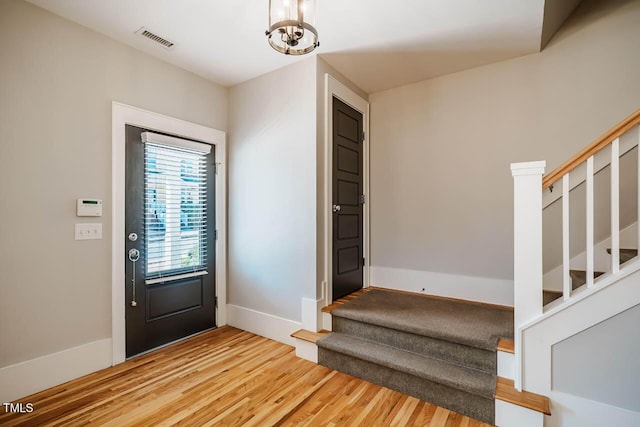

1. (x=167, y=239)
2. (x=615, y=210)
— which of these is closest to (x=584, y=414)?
(x=615, y=210)

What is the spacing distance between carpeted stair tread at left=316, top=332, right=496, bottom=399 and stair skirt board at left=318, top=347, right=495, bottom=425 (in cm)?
5

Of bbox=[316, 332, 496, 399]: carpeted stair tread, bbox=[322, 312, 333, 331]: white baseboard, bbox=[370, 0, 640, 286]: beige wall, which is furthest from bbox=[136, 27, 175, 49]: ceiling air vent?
bbox=[316, 332, 496, 399]: carpeted stair tread

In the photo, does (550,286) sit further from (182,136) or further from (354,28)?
(182,136)

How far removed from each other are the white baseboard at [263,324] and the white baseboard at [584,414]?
1.91 meters

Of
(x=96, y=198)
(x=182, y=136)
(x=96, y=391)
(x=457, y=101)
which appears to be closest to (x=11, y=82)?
(x=96, y=198)

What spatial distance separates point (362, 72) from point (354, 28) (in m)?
0.76

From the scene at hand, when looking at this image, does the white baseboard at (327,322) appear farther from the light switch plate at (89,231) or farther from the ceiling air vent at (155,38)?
the ceiling air vent at (155,38)

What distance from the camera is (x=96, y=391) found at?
210cm

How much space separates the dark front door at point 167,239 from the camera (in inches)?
102

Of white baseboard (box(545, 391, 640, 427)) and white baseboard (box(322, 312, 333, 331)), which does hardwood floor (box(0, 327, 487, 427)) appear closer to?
white baseboard (box(322, 312, 333, 331))

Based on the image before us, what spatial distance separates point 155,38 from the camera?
247 cm

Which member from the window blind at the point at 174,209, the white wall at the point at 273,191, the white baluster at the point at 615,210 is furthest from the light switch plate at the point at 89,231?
the white baluster at the point at 615,210

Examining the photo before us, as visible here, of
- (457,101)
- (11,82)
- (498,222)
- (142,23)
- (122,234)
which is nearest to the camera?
(11,82)

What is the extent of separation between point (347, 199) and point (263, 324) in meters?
1.59
